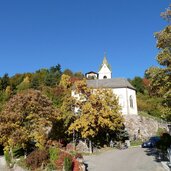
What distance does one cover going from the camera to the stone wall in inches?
1908

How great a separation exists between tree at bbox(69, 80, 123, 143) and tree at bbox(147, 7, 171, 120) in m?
13.6

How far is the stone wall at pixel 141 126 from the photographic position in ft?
159

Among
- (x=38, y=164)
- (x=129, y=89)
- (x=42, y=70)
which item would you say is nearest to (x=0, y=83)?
(x=42, y=70)

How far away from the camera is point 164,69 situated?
19906mm

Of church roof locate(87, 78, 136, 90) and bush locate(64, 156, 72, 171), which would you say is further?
church roof locate(87, 78, 136, 90)

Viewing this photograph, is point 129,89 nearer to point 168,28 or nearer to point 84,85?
point 84,85

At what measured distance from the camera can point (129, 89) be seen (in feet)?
185

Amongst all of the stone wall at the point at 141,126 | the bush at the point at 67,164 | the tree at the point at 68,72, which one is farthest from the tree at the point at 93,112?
the tree at the point at 68,72

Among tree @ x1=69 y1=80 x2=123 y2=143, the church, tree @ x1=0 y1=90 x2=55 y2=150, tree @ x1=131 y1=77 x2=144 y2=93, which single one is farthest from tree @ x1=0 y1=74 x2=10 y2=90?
tree @ x1=0 y1=90 x2=55 y2=150

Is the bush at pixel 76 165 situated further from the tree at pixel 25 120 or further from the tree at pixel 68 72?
the tree at pixel 68 72

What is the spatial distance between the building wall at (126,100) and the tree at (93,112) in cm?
1756

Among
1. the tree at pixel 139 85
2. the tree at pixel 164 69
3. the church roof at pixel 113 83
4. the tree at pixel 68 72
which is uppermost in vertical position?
the tree at pixel 68 72

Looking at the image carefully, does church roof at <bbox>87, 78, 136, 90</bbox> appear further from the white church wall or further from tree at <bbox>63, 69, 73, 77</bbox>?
tree at <bbox>63, 69, 73, 77</bbox>

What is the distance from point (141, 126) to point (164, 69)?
32603mm
